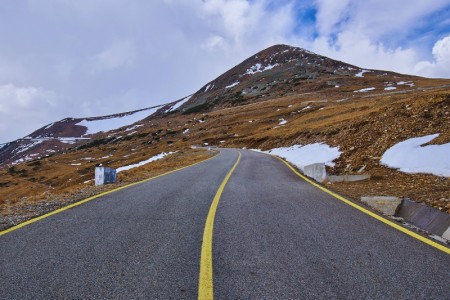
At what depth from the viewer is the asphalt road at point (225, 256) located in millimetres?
3678

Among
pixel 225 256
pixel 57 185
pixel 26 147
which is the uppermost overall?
pixel 26 147

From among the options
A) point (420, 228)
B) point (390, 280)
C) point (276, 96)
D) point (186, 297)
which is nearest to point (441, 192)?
point (420, 228)

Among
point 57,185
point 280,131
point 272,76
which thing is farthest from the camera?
point 272,76

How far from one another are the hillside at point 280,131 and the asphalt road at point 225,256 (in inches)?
82.7

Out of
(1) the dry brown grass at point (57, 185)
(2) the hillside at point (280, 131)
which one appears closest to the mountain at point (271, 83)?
(2) the hillside at point (280, 131)

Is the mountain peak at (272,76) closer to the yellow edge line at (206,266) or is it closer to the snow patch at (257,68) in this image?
the snow patch at (257,68)

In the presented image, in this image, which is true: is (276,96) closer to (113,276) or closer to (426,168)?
(426,168)

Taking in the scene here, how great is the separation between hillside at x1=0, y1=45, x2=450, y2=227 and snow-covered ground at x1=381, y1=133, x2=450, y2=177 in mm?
350

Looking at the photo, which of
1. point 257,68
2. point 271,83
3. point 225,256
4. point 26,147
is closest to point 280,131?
point 225,256

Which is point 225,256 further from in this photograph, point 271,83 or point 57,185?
point 271,83

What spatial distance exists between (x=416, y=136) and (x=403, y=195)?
21.6 feet

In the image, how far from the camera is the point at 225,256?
4.69 m

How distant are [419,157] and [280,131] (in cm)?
4012

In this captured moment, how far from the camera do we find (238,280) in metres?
3.90
